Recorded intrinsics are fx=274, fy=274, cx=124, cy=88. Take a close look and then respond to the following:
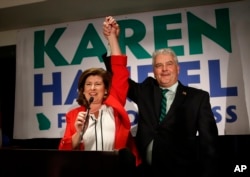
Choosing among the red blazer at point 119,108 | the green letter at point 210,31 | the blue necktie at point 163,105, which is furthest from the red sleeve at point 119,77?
the green letter at point 210,31

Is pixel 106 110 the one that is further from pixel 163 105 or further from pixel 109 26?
pixel 109 26

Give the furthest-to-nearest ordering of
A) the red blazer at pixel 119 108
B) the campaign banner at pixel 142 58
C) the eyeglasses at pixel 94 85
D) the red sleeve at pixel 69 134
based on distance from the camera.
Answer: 1. the campaign banner at pixel 142 58
2. the eyeglasses at pixel 94 85
3. the red blazer at pixel 119 108
4. the red sleeve at pixel 69 134

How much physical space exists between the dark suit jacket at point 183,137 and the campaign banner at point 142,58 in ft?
2.00

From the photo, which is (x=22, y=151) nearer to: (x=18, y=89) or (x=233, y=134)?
(x=233, y=134)

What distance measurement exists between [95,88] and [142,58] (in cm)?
71

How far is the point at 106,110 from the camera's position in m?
1.54

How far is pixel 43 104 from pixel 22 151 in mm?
1749

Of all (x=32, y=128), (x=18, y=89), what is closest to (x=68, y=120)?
(x=32, y=128)

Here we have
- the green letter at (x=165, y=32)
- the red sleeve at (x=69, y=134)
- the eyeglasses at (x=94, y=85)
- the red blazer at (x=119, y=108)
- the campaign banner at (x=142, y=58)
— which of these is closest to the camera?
the red sleeve at (x=69, y=134)

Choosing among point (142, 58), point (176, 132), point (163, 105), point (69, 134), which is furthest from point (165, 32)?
→ point (69, 134)

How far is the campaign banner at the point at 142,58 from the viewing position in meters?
1.97

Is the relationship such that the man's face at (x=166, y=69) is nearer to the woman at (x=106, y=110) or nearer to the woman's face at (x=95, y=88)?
the woman at (x=106, y=110)

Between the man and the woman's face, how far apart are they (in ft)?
0.82

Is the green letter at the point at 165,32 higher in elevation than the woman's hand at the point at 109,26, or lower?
higher
